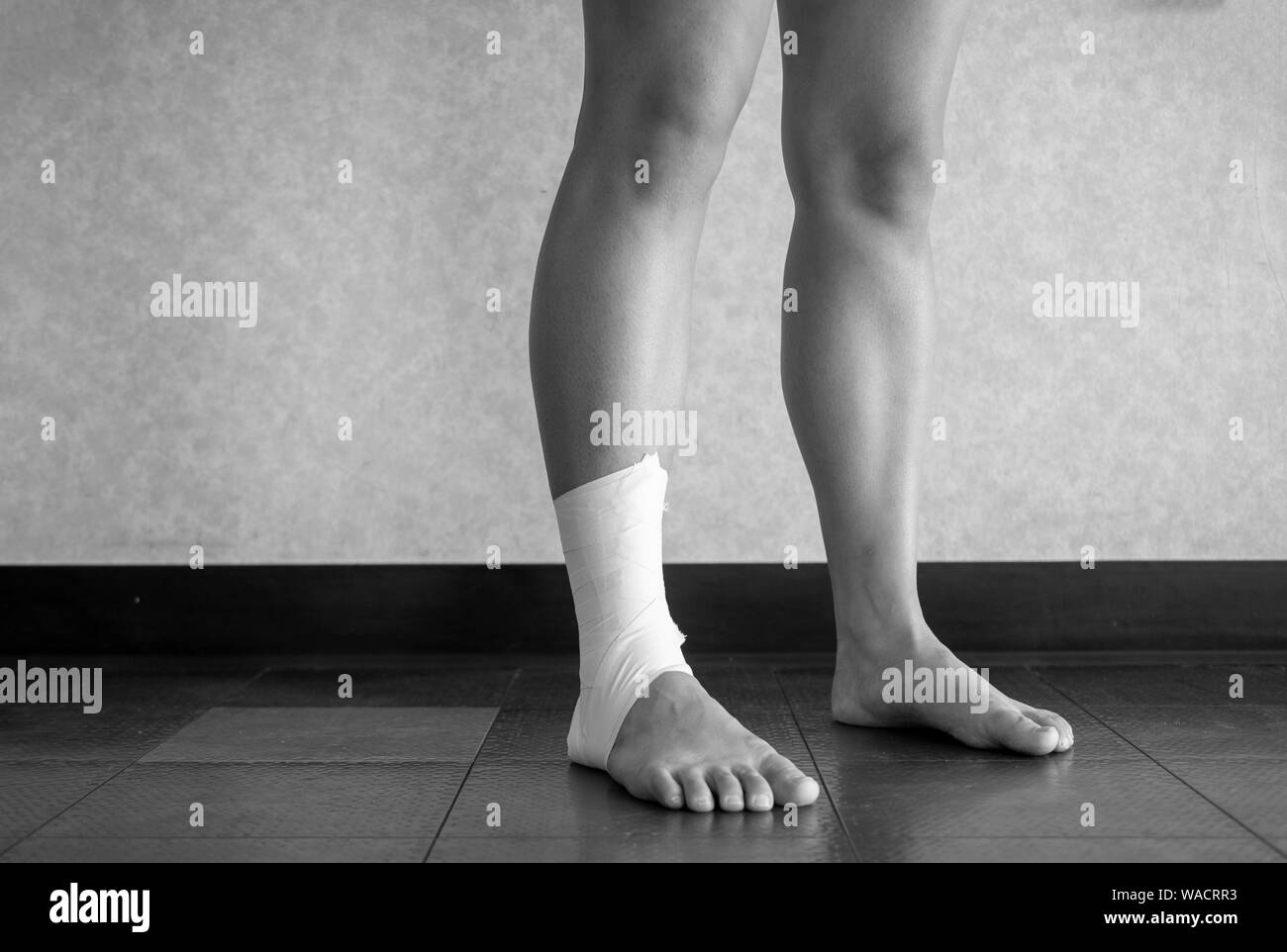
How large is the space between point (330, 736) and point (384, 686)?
33 cm

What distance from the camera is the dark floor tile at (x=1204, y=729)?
1.10m

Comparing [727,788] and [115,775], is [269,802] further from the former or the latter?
[727,788]

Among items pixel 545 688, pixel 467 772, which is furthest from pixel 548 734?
pixel 545 688

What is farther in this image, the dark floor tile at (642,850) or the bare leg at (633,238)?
the bare leg at (633,238)

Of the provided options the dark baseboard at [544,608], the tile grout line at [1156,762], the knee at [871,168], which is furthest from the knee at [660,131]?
the dark baseboard at [544,608]

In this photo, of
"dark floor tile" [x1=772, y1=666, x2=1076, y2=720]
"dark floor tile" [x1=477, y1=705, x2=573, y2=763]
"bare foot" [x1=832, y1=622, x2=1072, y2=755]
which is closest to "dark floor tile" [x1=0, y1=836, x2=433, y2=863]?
"dark floor tile" [x1=477, y1=705, x2=573, y2=763]

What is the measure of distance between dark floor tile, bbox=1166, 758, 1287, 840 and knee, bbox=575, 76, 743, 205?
0.60m

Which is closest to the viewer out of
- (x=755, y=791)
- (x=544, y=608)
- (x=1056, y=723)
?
(x=755, y=791)

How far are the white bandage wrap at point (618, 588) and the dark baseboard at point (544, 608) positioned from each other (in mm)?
744

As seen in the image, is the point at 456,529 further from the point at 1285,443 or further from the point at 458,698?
the point at 1285,443

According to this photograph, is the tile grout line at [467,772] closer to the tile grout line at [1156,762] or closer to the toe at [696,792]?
the toe at [696,792]

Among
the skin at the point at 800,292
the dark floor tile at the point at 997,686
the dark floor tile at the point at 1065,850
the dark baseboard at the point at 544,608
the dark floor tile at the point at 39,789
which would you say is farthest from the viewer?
the dark baseboard at the point at 544,608

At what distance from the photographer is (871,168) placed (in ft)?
3.94

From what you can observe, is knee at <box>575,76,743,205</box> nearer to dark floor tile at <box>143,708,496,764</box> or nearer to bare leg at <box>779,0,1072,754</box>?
bare leg at <box>779,0,1072,754</box>
